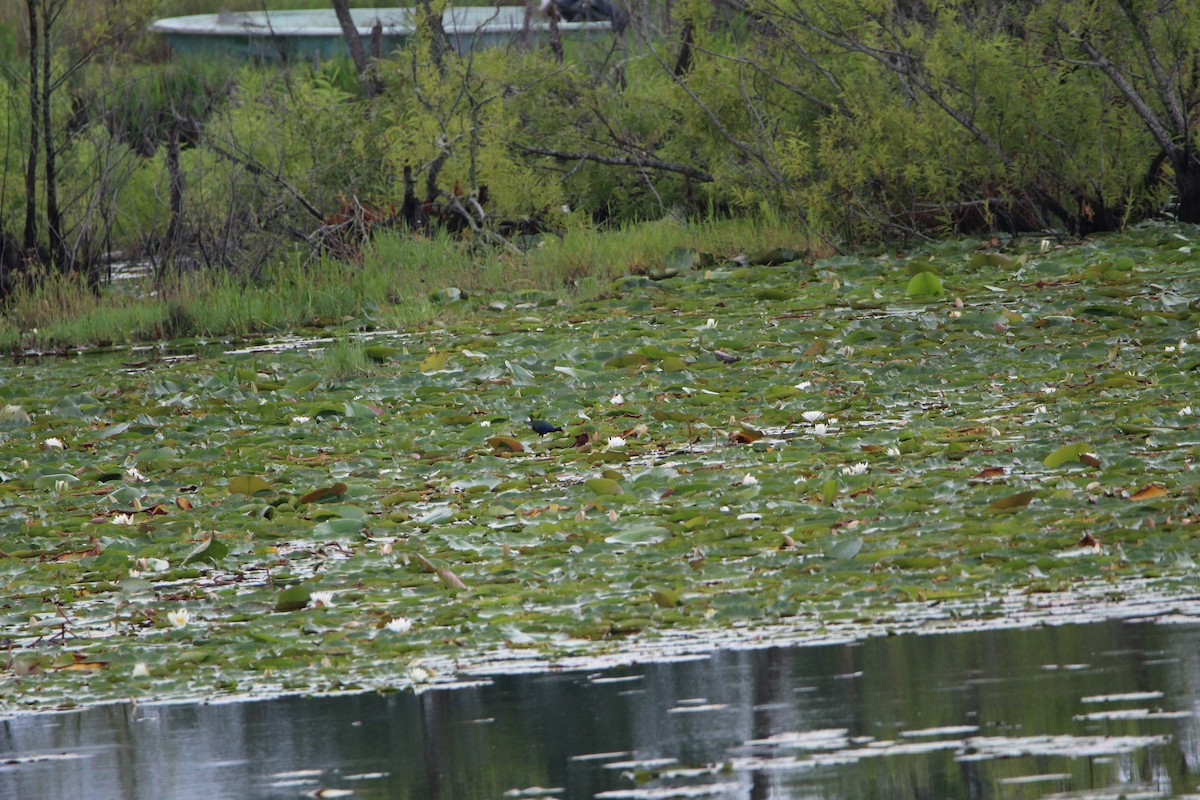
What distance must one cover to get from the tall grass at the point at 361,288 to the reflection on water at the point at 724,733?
630 cm

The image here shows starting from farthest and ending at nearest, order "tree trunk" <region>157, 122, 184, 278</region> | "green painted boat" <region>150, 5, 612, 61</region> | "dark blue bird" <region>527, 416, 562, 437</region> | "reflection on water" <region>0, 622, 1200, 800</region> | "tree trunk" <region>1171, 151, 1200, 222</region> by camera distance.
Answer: "green painted boat" <region>150, 5, 612, 61</region>
"tree trunk" <region>157, 122, 184, 278</region>
"tree trunk" <region>1171, 151, 1200, 222</region>
"dark blue bird" <region>527, 416, 562, 437</region>
"reflection on water" <region>0, 622, 1200, 800</region>

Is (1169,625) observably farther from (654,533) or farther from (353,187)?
(353,187)

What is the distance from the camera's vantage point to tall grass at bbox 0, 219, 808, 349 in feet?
33.0

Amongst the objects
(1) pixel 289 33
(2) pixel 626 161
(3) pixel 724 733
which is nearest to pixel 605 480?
(3) pixel 724 733

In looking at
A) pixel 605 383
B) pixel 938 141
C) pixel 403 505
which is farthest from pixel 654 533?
pixel 938 141

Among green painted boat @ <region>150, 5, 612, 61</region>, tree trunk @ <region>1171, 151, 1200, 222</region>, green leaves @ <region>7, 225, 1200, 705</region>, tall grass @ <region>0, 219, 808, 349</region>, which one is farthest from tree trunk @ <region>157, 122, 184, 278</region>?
green painted boat @ <region>150, 5, 612, 61</region>

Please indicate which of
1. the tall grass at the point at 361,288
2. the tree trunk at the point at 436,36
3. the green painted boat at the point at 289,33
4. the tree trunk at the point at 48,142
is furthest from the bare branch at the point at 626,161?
the green painted boat at the point at 289,33

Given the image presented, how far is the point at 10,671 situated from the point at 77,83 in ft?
47.3

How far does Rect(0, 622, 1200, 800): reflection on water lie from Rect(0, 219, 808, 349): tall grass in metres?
6.30

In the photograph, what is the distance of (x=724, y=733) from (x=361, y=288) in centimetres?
792

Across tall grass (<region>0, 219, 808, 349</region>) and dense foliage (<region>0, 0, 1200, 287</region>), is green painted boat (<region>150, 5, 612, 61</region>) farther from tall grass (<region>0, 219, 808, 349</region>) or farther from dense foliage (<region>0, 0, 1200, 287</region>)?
tall grass (<region>0, 219, 808, 349</region>)

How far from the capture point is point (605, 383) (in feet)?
22.8

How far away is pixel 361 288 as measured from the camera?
1049cm

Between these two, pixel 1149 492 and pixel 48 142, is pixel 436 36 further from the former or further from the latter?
pixel 1149 492
